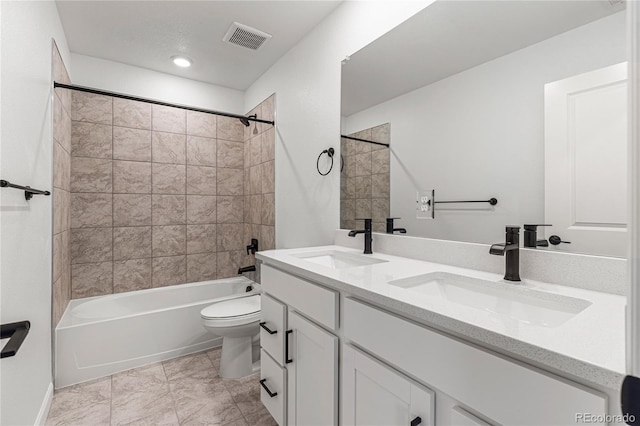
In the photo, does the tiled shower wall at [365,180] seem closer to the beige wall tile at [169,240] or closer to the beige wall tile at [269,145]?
the beige wall tile at [269,145]

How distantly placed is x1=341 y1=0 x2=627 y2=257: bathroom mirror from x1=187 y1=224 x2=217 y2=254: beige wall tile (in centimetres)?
213

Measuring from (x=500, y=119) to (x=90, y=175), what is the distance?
10.3 ft

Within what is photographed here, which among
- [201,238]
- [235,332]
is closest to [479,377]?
[235,332]

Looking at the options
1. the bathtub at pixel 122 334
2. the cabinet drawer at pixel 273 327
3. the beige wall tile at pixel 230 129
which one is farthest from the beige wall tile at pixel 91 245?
the cabinet drawer at pixel 273 327

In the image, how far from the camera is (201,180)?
3189 mm

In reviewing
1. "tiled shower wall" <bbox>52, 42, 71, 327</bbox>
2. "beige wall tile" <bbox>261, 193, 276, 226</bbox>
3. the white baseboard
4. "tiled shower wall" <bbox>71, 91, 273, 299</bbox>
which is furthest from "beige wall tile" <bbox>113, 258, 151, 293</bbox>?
"beige wall tile" <bbox>261, 193, 276, 226</bbox>

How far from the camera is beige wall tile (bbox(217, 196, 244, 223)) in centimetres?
331

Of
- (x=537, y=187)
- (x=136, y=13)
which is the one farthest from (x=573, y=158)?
(x=136, y=13)

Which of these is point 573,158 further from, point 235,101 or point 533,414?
point 235,101

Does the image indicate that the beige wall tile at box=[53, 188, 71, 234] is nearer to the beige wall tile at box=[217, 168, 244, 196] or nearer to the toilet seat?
the toilet seat

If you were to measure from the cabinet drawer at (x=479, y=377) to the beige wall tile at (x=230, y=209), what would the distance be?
8.98 ft

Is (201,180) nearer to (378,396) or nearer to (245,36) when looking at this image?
(245,36)

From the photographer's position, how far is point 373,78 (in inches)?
66.1

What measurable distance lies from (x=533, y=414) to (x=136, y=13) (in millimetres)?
2854
